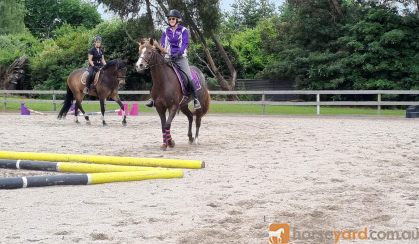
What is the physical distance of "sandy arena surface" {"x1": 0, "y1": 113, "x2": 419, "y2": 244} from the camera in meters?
5.25

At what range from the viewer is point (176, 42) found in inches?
485

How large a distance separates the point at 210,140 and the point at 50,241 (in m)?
9.22

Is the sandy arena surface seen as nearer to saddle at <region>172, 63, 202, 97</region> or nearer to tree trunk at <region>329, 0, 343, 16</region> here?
saddle at <region>172, 63, 202, 97</region>

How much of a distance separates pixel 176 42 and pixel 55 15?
76217 mm

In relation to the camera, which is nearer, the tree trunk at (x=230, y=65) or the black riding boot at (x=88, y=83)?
the black riding boot at (x=88, y=83)

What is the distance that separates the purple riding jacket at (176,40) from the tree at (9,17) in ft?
195

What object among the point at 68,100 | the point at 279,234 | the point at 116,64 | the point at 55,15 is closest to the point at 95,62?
the point at 116,64

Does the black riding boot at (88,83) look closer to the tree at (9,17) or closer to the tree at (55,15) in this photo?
the tree at (9,17)

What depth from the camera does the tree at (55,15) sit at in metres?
82.1

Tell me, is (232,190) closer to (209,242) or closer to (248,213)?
(248,213)

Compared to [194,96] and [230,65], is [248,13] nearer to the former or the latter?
[230,65]

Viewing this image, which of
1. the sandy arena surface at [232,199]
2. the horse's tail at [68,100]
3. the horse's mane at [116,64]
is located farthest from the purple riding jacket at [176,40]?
the horse's tail at [68,100]

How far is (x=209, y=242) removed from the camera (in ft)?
15.9

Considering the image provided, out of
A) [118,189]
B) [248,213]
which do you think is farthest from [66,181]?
[248,213]
